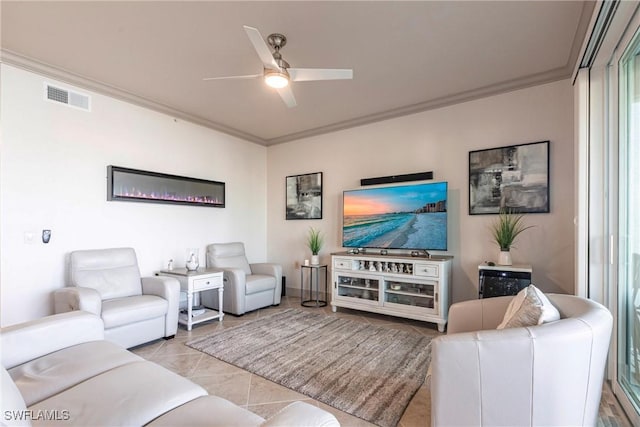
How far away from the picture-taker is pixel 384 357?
8.93 feet

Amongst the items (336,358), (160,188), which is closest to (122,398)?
(336,358)

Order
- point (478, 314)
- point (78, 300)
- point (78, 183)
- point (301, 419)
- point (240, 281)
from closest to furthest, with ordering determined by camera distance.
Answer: point (301, 419) < point (478, 314) < point (78, 300) < point (78, 183) < point (240, 281)

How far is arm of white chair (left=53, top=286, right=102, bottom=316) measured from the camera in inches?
102

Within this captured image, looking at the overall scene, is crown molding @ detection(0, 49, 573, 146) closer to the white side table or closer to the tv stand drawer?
the tv stand drawer

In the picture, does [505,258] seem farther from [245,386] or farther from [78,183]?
[78,183]

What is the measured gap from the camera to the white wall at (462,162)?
10.3 ft

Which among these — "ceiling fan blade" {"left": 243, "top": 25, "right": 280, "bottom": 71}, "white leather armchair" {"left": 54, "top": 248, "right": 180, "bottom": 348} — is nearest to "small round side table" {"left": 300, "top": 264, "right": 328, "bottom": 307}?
"white leather armchair" {"left": 54, "top": 248, "right": 180, "bottom": 348}

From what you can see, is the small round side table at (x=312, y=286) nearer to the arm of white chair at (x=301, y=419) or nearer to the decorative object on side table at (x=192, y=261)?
the decorative object on side table at (x=192, y=261)

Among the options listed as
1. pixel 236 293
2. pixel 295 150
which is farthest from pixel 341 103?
pixel 236 293

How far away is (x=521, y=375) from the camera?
4.20 feet

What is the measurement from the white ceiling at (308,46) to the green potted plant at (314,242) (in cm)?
202

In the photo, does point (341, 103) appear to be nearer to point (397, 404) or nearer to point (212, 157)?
point (212, 157)

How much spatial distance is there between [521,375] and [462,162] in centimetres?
292

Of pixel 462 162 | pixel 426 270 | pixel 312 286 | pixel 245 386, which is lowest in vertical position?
pixel 245 386
